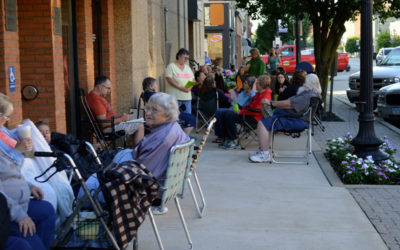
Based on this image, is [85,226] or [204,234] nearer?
[85,226]

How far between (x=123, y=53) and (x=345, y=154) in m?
4.71

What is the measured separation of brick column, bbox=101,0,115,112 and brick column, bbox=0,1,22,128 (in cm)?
476

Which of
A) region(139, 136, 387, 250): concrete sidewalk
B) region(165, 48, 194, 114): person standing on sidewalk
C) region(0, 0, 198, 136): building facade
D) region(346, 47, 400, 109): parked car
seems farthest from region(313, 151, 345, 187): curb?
region(346, 47, 400, 109): parked car

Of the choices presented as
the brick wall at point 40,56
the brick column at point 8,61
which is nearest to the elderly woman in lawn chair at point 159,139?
the brick column at point 8,61

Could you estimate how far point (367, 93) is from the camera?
357 inches

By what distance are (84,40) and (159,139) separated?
203 inches

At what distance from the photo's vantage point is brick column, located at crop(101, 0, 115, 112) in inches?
464

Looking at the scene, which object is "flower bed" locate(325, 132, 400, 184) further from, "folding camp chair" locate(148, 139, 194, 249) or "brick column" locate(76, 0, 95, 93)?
"brick column" locate(76, 0, 95, 93)

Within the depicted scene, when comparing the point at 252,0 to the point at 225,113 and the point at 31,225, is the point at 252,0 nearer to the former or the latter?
the point at 225,113

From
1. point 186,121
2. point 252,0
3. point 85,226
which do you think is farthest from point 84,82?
point 252,0

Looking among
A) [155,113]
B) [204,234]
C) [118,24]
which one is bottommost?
[204,234]

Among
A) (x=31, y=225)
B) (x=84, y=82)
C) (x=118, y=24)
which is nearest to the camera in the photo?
(x=31, y=225)

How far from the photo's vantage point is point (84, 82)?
33.9ft

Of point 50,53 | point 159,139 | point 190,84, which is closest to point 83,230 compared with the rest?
point 159,139
